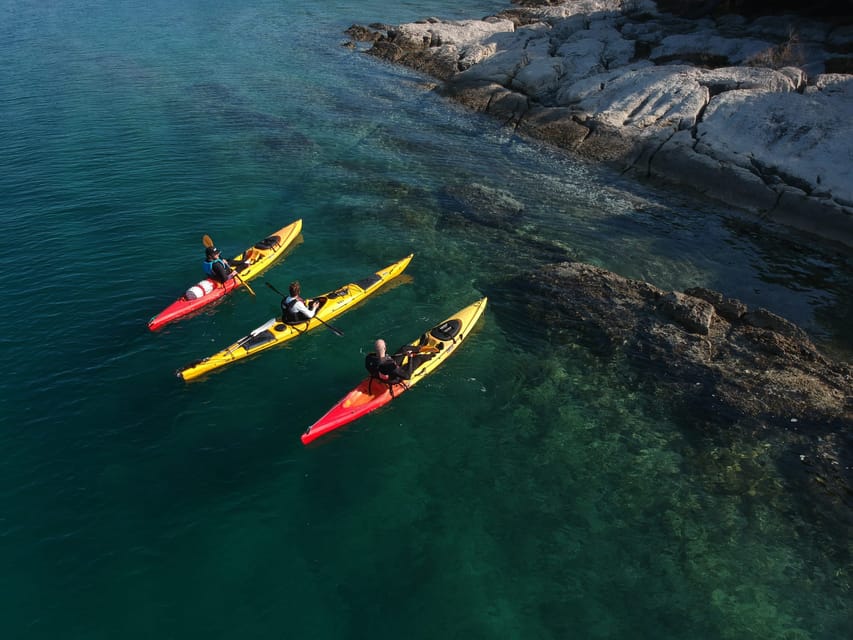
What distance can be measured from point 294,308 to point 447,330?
4.48m

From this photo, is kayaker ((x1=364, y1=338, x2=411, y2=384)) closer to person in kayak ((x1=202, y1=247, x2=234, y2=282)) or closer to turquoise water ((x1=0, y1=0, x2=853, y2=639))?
turquoise water ((x1=0, y1=0, x2=853, y2=639))

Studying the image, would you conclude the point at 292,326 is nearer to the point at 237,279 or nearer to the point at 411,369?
the point at 237,279

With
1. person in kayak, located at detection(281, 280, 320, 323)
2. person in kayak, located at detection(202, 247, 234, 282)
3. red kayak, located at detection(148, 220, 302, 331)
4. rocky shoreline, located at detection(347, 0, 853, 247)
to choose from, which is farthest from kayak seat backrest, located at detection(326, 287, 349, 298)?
rocky shoreline, located at detection(347, 0, 853, 247)

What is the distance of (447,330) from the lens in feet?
53.2

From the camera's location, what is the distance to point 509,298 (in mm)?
18359

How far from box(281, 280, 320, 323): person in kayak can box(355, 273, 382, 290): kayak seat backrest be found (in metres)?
2.34

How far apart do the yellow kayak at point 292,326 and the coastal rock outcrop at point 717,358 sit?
4.49m

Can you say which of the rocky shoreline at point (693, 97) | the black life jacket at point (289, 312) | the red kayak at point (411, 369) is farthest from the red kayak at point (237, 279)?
the rocky shoreline at point (693, 97)

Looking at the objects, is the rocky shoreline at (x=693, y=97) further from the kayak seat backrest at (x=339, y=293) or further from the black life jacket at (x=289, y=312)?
the black life jacket at (x=289, y=312)

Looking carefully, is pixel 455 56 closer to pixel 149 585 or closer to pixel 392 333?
pixel 392 333

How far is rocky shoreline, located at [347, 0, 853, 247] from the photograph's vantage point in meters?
23.6

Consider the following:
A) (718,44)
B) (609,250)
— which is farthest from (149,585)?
(718,44)

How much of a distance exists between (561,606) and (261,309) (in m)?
12.3

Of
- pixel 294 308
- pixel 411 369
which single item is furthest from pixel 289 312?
pixel 411 369
